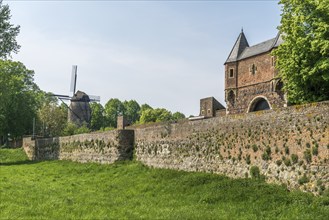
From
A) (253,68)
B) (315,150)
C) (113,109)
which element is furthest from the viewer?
(113,109)

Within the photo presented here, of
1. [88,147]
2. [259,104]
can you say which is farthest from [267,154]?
[259,104]

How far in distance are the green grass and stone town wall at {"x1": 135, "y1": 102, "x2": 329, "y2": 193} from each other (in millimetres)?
776

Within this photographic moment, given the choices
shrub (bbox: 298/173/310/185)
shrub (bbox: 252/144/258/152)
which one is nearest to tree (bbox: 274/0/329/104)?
shrub (bbox: 252/144/258/152)

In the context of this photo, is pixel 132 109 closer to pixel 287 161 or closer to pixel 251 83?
pixel 251 83

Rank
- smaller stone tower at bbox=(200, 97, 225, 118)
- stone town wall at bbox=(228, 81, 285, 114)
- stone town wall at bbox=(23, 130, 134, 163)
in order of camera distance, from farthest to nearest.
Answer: smaller stone tower at bbox=(200, 97, 225, 118) < stone town wall at bbox=(228, 81, 285, 114) < stone town wall at bbox=(23, 130, 134, 163)

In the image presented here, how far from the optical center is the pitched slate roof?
40.3 metres

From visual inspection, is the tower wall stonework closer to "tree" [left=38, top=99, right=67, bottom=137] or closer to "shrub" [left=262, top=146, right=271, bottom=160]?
"shrub" [left=262, top=146, right=271, bottom=160]

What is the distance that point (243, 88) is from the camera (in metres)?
42.2

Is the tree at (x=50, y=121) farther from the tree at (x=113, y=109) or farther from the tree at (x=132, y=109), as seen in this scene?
the tree at (x=132, y=109)

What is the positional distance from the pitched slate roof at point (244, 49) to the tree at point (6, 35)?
22.6m

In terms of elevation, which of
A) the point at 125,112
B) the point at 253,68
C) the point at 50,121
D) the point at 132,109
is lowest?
the point at 50,121

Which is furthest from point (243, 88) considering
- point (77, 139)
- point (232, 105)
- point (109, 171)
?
point (109, 171)

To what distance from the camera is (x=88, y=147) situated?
32219 mm

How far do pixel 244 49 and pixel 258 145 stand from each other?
2859 centimetres
